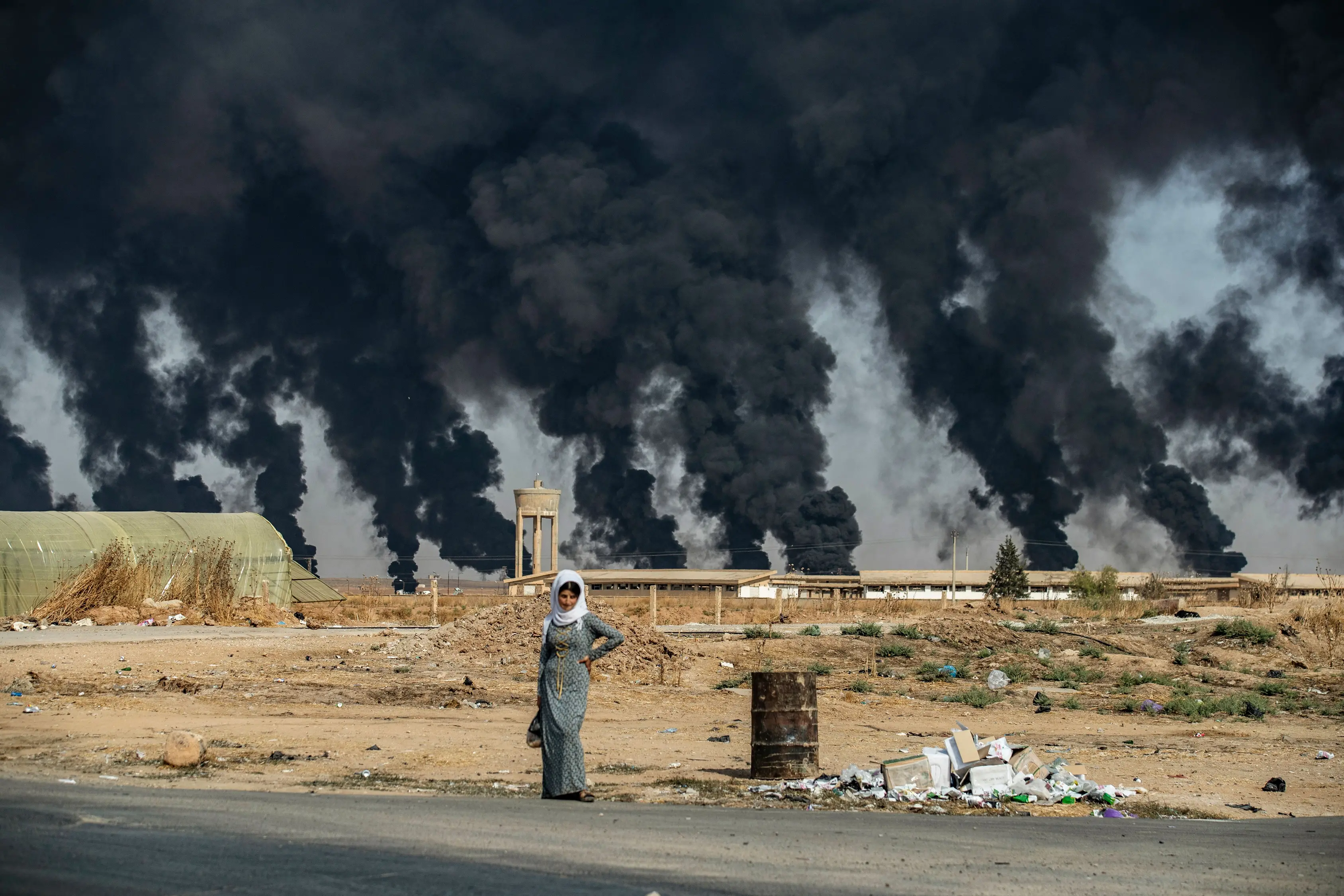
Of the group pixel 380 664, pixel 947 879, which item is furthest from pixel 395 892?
pixel 380 664

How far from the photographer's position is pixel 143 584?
3628 cm

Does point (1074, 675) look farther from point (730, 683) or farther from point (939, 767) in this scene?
point (939, 767)

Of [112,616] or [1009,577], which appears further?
[1009,577]

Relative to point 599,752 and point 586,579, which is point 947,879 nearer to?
point 599,752

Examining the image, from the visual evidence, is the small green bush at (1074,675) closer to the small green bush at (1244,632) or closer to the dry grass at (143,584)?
the small green bush at (1244,632)

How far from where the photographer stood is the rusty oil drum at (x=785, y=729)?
1110 cm

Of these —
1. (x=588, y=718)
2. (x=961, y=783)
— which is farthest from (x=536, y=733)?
(x=588, y=718)

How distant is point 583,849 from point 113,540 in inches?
1538

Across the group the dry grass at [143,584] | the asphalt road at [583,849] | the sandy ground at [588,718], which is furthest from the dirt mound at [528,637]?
the asphalt road at [583,849]

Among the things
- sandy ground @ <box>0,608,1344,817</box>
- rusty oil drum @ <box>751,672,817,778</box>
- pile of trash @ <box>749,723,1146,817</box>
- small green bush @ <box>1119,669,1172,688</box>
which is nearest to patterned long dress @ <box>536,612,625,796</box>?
sandy ground @ <box>0,608,1344,817</box>

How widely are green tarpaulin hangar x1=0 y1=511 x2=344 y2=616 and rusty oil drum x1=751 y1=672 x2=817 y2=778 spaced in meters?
31.6

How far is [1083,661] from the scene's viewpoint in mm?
28688

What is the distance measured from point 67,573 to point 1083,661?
102 ft

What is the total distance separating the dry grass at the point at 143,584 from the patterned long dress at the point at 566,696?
28494mm
